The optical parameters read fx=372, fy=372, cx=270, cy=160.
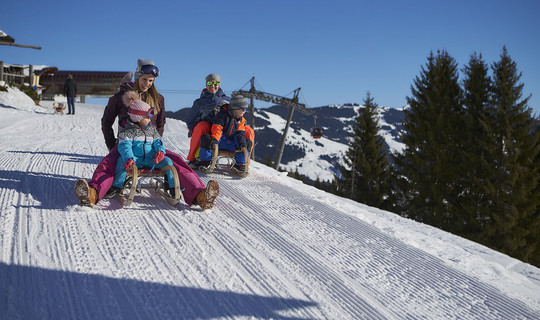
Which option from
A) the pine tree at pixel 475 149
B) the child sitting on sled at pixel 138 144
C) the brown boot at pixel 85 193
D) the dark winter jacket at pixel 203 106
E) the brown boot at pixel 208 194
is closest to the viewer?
the brown boot at pixel 85 193

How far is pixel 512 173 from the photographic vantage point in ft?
71.1

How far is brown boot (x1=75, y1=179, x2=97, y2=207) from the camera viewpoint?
356cm

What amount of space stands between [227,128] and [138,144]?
2336mm

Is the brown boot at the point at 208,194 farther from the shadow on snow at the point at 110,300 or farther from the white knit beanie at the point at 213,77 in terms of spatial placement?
the white knit beanie at the point at 213,77

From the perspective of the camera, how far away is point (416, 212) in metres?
26.3

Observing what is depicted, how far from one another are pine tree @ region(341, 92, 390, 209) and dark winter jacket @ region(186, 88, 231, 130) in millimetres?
26196

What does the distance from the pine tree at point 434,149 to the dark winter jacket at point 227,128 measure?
71.2ft

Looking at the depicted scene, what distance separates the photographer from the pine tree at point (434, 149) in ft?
83.4

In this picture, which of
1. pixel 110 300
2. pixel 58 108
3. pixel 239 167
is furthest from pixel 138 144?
pixel 58 108

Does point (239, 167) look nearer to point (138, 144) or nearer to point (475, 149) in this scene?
point (138, 144)

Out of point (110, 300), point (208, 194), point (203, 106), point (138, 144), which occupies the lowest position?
point (110, 300)

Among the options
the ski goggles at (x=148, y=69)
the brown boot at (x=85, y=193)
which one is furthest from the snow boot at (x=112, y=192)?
the ski goggles at (x=148, y=69)

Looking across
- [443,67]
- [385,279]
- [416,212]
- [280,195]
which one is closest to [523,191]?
[416,212]

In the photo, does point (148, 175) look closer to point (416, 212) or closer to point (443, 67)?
point (416, 212)
